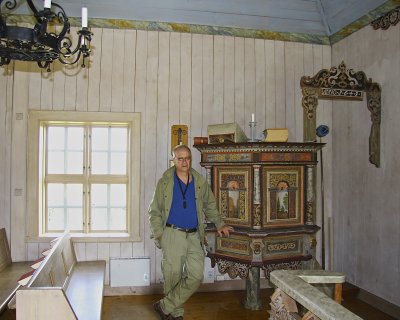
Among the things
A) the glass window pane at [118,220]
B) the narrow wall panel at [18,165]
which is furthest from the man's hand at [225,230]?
the narrow wall panel at [18,165]

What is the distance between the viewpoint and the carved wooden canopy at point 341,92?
404cm

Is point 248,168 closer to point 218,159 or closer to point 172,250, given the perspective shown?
point 218,159

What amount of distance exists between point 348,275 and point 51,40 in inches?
164

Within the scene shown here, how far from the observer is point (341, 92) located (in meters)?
4.10

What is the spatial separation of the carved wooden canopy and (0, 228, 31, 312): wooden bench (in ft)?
10.2

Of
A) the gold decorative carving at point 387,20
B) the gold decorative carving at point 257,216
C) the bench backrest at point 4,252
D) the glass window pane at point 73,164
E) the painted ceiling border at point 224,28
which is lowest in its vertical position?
the bench backrest at point 4,252

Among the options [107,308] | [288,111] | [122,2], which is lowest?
[107,308]

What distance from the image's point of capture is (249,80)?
4945 mm

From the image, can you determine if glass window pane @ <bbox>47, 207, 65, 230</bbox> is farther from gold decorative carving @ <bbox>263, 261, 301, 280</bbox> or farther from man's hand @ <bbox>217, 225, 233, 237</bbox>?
gold decorative carving @ <bbox>263, 261, 301, 280</bbox>

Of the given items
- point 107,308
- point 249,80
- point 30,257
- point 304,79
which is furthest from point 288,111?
point 30,257

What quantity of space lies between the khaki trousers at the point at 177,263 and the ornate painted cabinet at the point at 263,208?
0.49 m

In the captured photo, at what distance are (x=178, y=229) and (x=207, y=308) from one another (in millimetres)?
1048

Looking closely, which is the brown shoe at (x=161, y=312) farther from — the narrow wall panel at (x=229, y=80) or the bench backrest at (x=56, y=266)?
the narrow wall panel at (x=229, y=80)

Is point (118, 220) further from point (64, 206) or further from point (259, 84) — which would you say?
point (259, 84)
